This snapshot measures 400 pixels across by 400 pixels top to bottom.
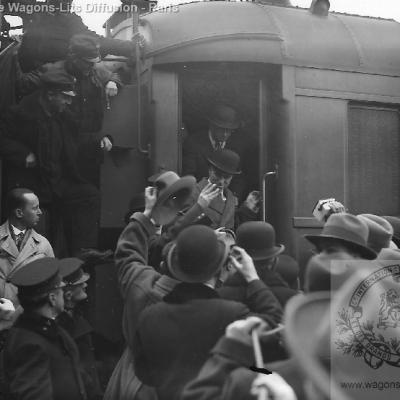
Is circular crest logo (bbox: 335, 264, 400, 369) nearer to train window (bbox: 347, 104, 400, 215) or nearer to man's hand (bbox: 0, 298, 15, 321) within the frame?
man's hand (bbox: 0, 298, 15, 321)

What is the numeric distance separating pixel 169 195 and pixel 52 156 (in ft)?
4.10

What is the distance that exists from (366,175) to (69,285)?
2533mm

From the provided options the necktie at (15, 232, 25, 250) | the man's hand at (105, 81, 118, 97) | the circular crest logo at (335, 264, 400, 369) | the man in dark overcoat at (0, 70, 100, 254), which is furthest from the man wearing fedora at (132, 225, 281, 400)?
the man's hand at (105, 81, 118, 97)

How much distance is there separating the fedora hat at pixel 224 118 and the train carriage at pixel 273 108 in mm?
83

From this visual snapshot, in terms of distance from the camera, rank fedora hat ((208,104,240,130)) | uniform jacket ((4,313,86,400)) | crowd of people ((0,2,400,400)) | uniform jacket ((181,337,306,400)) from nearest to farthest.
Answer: uniform jacket ((181,337,306,400)) → crowd of people ((0,2,400,400)) → uniform jacket ((4,313,86,400)) → fedora hat ((208,104,240,130))

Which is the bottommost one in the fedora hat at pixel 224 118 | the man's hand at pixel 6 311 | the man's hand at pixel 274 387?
the man's hand at pixel 6 311

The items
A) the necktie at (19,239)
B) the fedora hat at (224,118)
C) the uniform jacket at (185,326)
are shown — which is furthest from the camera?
the fedora hat at (224,118)

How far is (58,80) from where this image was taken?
16.1 ft

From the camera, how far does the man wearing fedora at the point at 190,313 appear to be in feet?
9.04

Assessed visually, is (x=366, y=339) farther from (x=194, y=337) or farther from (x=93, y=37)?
(x=93, y=37)

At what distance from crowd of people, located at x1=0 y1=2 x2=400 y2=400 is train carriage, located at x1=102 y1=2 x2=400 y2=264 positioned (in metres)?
0.20

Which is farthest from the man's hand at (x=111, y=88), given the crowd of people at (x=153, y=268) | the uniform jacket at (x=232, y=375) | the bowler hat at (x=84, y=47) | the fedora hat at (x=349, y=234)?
the uniform jacket at (x=232, y=375)

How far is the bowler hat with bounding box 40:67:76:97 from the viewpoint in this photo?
4.91m

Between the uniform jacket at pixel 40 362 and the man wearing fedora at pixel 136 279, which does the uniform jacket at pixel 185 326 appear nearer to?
the man wearing fedora at pixel 136 279
